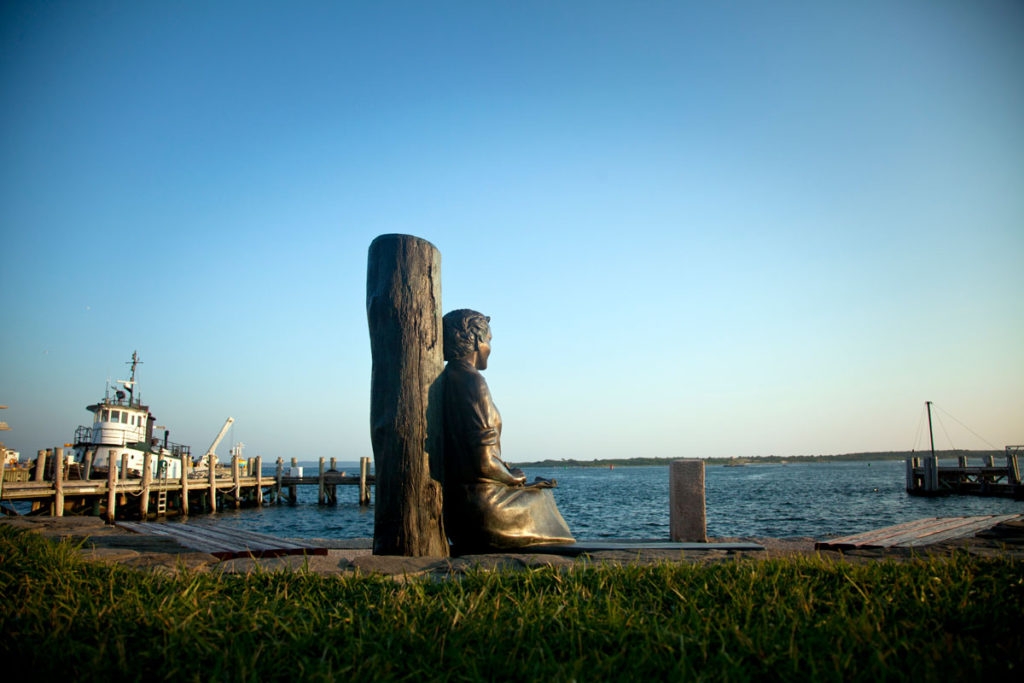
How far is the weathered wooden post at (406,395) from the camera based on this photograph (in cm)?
530

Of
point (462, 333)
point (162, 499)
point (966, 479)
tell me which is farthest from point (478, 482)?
point (966, 479)

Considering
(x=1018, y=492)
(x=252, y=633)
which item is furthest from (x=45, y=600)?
(x=1018, y=492)

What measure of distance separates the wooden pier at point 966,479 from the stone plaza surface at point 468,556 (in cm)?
3925

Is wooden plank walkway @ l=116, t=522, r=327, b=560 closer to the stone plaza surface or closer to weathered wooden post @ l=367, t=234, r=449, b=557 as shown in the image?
the stone plaza surface

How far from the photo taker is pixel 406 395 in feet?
17.8

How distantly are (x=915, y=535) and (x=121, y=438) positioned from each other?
127 feet

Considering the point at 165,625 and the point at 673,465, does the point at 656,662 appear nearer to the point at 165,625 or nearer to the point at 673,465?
the point at 165,625

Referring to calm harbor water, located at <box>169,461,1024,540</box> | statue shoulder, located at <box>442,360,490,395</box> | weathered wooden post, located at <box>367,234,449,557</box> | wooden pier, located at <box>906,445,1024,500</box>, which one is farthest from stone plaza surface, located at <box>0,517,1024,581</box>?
wooden pier, located at <box>906,445,1024,500</box>

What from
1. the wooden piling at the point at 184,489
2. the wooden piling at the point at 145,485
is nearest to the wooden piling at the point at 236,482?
the wooden piling at the point at 184,489

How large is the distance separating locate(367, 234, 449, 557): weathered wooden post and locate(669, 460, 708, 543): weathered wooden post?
3399mm

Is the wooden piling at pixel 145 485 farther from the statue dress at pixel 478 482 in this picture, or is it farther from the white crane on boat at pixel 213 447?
the statue dress at pixel 478 482

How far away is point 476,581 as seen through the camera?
374 cm

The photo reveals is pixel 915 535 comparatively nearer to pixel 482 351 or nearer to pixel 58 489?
pixel 482 351

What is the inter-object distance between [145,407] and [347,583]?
4070cm
